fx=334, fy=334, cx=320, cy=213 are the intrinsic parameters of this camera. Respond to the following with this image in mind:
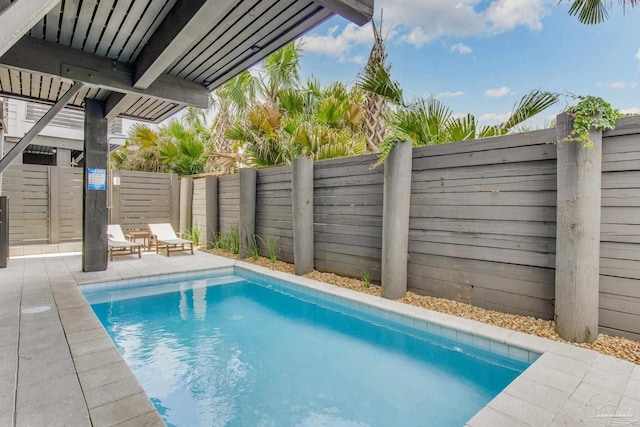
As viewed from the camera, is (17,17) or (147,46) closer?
(17,17)

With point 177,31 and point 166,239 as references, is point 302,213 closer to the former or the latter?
point 177,31

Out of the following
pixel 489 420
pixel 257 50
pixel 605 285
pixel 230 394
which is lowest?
pixel 230 394

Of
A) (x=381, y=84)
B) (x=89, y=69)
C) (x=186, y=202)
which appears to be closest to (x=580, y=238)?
(x=381, y=84)

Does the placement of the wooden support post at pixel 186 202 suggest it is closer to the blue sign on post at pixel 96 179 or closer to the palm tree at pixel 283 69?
the palm tree at pixel 283 69

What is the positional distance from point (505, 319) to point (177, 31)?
3.94 meters

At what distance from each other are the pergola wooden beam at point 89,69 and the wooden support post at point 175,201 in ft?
18.5

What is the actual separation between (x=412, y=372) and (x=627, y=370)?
1.47 metres

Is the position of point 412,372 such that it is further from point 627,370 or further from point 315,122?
point 315,122

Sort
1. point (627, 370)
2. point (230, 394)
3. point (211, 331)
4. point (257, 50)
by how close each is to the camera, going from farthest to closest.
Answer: point (211, 331) < point (257, 50) < point (230, 394) < point (627, 370)

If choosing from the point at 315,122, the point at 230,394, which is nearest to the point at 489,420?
the point at 230,394

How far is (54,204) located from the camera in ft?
25.5

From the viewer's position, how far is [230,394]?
2488 millimetres

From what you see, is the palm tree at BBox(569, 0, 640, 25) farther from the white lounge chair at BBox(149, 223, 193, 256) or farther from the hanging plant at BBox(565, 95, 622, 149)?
the white lounge chair at BBox(149, 223, 193, 256)

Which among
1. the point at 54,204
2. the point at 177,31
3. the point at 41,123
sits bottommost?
the point at 54,204
